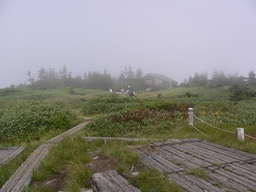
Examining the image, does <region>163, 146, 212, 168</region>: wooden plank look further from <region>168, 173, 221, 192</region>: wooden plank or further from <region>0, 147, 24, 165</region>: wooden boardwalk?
<region>0, 147, 24, 165</region>: wooden boardwalk

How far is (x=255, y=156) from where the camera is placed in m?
6.00

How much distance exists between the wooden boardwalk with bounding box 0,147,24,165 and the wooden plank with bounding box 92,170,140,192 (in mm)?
3909

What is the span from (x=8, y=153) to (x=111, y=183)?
5.47 m

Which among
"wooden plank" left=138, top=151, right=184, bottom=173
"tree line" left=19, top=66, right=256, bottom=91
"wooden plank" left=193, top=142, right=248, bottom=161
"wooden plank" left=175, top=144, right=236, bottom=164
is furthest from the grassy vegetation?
"tree line" left=19, top=66, right=256, bottom=91

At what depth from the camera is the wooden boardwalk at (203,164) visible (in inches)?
171

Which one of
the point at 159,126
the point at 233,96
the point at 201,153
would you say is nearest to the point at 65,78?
the point at 233,96

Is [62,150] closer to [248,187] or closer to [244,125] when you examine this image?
[248,187]

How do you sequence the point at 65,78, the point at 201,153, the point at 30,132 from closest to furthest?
the point at 201,153
the point at 30,132
the point at 65,78

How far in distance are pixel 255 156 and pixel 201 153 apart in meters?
1.28

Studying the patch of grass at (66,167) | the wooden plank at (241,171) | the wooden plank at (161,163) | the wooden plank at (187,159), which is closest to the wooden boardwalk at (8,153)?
the patch of grass at (66,167)

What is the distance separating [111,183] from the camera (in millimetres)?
4402

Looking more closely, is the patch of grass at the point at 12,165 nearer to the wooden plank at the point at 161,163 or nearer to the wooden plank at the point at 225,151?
the wooden plank at the point at 161,163

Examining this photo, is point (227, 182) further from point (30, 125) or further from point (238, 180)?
point (30, 125)

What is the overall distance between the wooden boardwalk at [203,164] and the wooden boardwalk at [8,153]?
406cm
